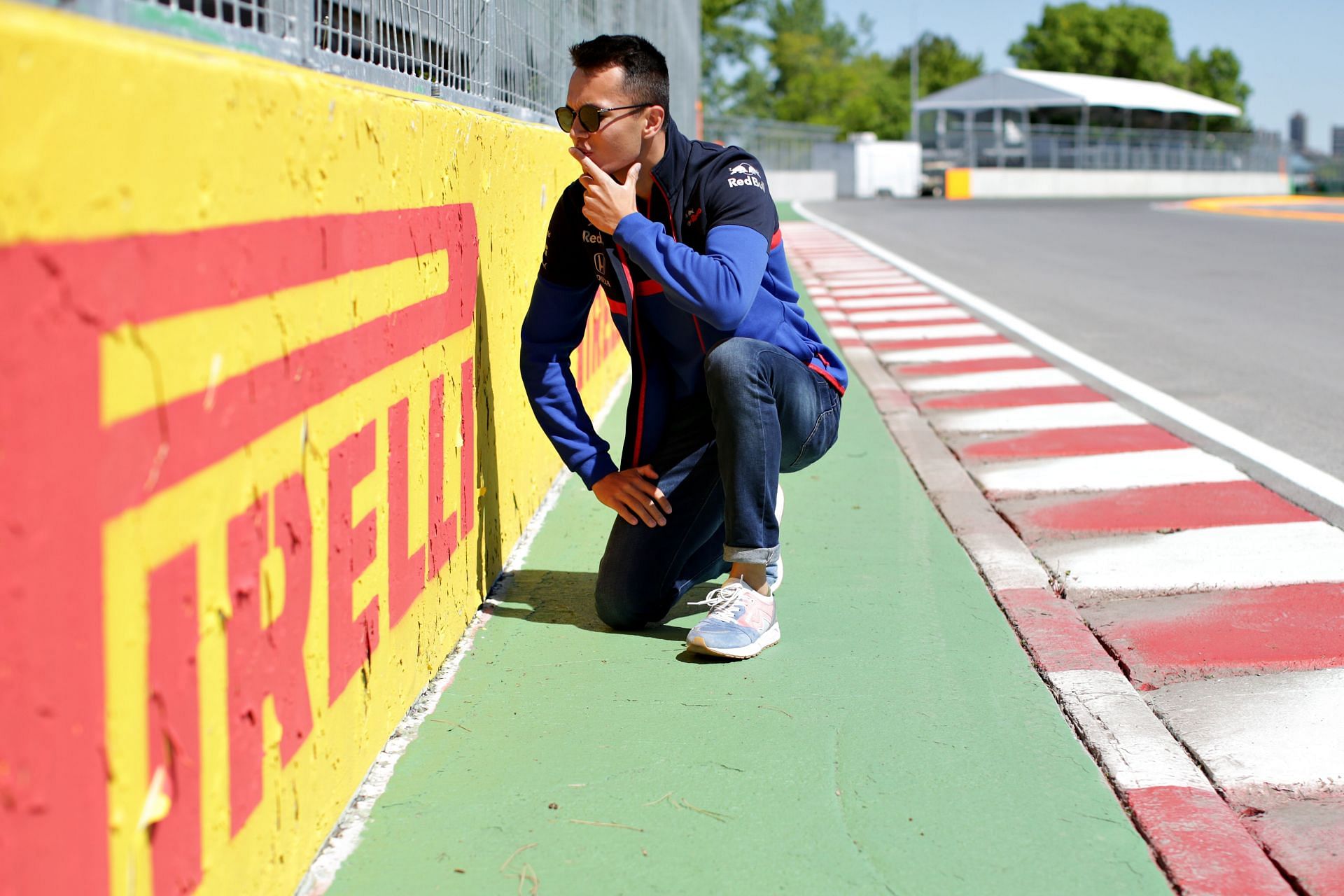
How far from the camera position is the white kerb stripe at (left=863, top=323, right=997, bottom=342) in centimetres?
988

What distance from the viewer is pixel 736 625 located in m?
3.28

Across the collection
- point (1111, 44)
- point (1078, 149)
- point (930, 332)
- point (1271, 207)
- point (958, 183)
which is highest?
point (1111, 44)

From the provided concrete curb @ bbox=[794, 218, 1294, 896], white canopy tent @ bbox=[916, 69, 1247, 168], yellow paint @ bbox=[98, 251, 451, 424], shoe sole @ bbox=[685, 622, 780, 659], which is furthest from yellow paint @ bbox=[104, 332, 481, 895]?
white canopy tent @ bbox=[916, 69, 1247, 168]

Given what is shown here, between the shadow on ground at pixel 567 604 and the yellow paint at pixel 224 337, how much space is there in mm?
1241

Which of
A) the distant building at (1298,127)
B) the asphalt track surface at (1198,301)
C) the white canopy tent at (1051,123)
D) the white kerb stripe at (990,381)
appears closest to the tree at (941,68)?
the white canopy tent at (1051,123)

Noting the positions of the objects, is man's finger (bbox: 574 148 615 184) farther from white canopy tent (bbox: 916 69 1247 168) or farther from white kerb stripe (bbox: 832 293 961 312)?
white canopy tent (bbox: 916 69 1247 168)

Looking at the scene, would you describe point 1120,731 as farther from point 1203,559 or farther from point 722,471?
point 1203,559

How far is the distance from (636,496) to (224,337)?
1773 millimetres

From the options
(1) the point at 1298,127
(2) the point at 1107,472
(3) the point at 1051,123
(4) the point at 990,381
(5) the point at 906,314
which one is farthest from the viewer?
(1) the point at 1298,127

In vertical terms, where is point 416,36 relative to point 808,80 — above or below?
below

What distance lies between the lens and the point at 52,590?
137 centimetres

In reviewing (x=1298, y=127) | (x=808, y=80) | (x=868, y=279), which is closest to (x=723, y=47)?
(x=808, y=80)

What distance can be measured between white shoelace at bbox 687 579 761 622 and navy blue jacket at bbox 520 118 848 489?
16.5 inches

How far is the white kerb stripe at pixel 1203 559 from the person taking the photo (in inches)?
154
